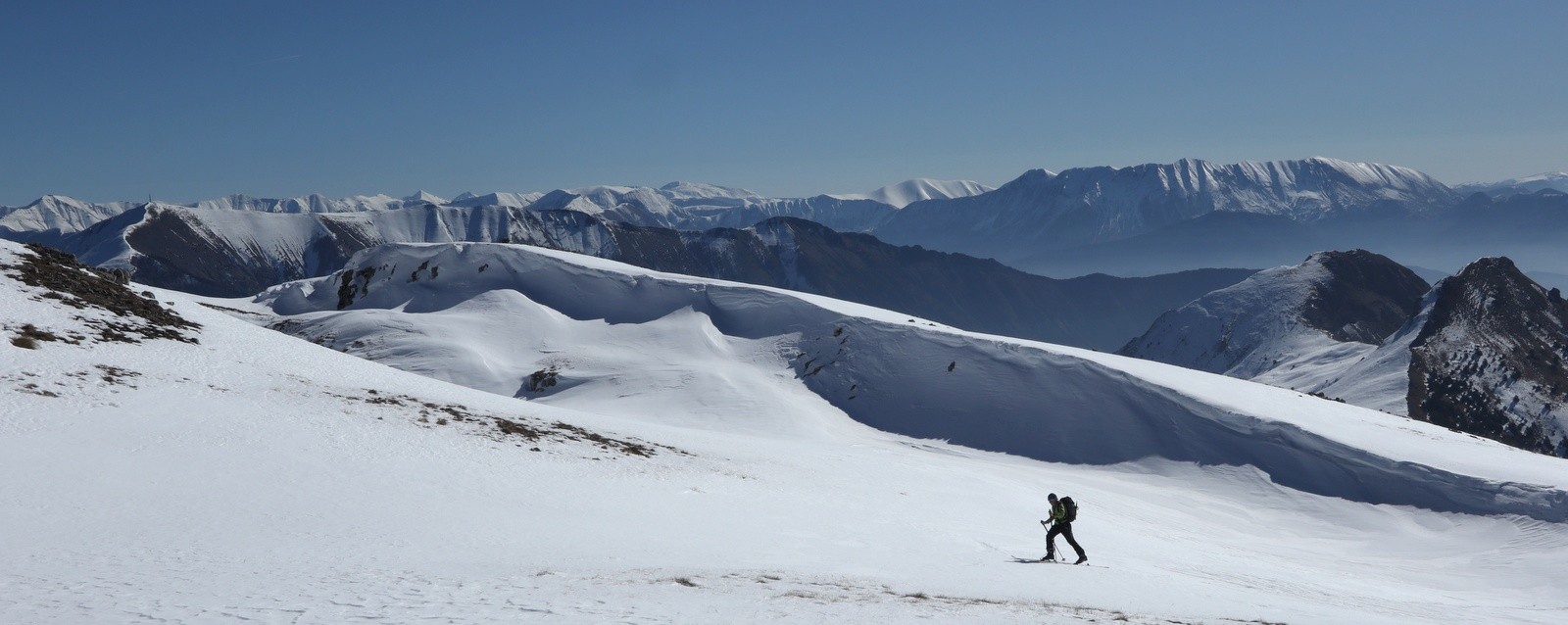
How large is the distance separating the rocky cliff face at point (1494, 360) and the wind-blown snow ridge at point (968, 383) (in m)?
83.1

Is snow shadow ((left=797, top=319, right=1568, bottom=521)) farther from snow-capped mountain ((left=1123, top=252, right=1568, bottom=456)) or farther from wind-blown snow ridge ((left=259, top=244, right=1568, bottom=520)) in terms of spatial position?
snow-capped mountain ((left=1123, top=252, right=1568, bottom=456))

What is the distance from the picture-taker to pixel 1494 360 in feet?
415

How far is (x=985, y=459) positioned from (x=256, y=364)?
29787 millimetres

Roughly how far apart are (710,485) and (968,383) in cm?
2777

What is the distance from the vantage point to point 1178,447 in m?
42.2

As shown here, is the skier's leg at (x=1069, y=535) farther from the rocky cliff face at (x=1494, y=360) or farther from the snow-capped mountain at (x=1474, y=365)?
the snow-capped mountain at (x=1474, y=365)

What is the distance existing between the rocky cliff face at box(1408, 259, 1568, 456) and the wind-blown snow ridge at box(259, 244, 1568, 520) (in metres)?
83.1

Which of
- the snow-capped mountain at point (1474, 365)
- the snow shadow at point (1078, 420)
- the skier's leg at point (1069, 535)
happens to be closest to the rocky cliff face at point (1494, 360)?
the snow-capped mountain at point (1474, 365)

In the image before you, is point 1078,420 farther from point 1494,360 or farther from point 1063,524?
point 1494,360

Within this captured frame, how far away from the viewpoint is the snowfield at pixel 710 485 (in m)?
13.3

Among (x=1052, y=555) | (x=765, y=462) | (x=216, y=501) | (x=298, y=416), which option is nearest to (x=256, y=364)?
(x=298, y=416)

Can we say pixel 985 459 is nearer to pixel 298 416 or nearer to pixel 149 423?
pixel 298 416

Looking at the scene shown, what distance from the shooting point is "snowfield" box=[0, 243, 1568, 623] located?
13258 millimetres

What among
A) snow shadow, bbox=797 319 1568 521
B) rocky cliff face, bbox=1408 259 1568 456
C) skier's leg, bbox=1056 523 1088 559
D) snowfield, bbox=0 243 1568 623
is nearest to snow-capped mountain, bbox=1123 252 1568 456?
rocky cliff face, bbox=1408 259 1568 456
